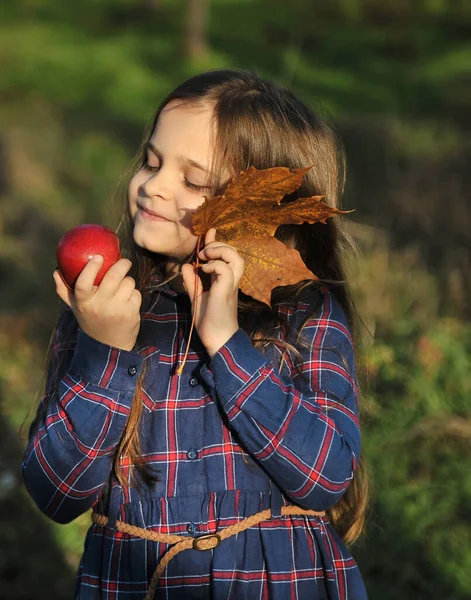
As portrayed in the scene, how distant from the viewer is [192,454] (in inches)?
66.2

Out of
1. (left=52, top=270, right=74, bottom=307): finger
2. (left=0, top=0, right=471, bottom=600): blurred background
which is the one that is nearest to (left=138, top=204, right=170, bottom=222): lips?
(left=52, top=270, right=74, bottom=307): finger

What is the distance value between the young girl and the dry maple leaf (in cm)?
6

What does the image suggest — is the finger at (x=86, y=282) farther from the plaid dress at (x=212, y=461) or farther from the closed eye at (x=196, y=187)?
the closed eye at (x=196, y=187)

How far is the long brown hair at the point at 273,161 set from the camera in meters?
1.77

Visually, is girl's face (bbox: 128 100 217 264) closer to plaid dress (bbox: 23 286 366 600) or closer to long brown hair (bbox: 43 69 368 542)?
long brown hair (bbox: 43 69 368 542)

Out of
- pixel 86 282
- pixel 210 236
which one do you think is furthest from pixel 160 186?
pixel 86 282

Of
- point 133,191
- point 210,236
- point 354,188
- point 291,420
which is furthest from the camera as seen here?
point 354,188

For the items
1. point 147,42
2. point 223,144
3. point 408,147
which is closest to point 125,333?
point 223,144

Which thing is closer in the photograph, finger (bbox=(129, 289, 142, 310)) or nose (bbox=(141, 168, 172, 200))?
finger (bbox=(129, 289, 142, 310))

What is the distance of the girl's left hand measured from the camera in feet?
5.26

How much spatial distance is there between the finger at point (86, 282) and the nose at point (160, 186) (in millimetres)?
216

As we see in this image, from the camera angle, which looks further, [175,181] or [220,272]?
[175,181]

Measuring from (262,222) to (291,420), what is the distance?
0.39m

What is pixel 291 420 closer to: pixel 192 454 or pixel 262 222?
pixel 192 454
